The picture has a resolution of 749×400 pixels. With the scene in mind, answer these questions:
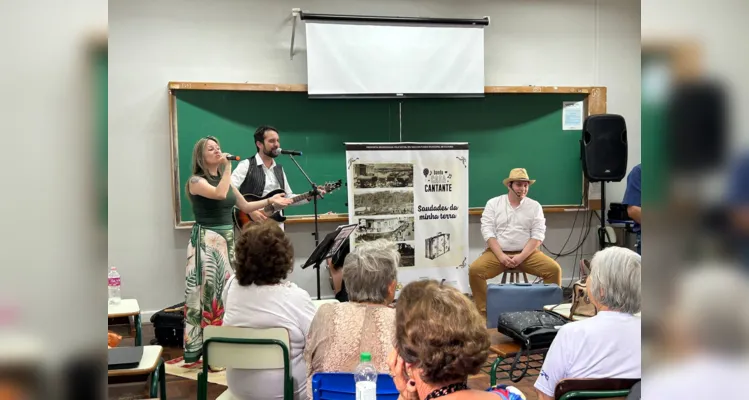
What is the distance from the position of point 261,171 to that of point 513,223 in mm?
2281

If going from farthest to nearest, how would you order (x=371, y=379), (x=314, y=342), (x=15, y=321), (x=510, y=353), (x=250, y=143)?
(x=250, y=143)
(x=510, y=353)
(x=314, y=342)
(x=371, y=379)
(x=15, y=321)

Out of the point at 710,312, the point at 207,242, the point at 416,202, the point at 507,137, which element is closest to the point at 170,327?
the point at 207,242

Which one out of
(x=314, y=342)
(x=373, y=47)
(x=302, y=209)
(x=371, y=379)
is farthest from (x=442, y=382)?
(x=373, y=47)

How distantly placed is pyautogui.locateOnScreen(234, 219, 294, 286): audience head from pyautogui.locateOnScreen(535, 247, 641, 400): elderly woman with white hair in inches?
43.9

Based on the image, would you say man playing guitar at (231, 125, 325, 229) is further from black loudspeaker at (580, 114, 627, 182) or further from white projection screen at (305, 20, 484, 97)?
black loudspeaker at (580, 114, 627, 182)

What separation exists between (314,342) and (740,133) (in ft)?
6.26

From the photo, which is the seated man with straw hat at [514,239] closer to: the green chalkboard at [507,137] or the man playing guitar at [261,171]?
the green chalkboard at [507,137]

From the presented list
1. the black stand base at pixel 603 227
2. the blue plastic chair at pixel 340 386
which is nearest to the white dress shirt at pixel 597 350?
the blue plastic chair at pixel 340 386

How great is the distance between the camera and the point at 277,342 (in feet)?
6.94

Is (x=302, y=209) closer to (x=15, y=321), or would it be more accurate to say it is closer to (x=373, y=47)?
(x=373, y=47)

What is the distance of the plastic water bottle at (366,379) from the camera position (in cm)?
164

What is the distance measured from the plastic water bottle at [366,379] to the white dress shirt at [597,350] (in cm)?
57

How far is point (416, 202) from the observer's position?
18.2 feet

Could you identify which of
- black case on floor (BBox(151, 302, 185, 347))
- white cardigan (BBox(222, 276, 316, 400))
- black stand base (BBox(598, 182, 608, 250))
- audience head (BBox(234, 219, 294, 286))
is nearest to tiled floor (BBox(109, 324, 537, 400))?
black case on floor (BBox(151, 302, 185, 347))
